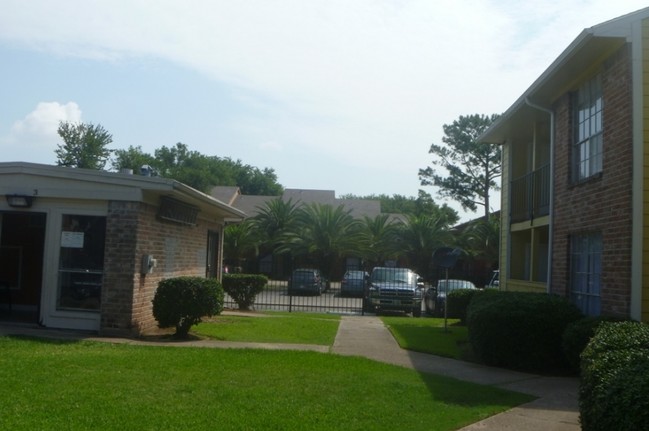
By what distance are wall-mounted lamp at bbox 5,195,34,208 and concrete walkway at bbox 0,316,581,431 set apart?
2.34 metres

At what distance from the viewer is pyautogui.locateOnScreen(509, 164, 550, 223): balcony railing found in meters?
16.1

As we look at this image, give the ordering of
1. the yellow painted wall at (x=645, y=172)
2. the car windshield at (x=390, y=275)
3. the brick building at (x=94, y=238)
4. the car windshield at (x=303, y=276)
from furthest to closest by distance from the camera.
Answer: the car windshield at (x=303, y=276)
the car windshield at (x=390, y=275)
the brick building at (x=94, y=238)
the yellow painted wall at (x=645, y=172)

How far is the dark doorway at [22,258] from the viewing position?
18.1 meters

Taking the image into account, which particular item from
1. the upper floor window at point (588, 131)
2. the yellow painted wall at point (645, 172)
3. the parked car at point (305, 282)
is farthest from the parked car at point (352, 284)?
the yellow painted wall at point (645, 172)

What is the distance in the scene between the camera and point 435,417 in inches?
317

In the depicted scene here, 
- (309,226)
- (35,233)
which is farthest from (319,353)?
(309,226)

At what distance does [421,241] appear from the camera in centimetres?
4344

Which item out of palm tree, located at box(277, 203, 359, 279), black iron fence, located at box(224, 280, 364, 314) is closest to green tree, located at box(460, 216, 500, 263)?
palm tree, located at box(277, 203, 359, 279)

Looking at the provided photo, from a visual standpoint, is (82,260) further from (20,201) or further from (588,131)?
(588,131)

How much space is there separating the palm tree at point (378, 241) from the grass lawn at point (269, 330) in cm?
2441

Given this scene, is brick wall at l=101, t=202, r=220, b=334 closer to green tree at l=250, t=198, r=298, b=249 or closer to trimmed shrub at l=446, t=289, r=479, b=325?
trimmed shrub at l=446, t=289, r=479, b=325

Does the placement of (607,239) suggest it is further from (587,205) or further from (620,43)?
(620,43)

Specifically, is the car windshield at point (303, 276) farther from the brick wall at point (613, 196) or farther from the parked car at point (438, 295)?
the brick wall at point (613, 196)

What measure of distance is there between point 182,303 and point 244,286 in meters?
9.50
